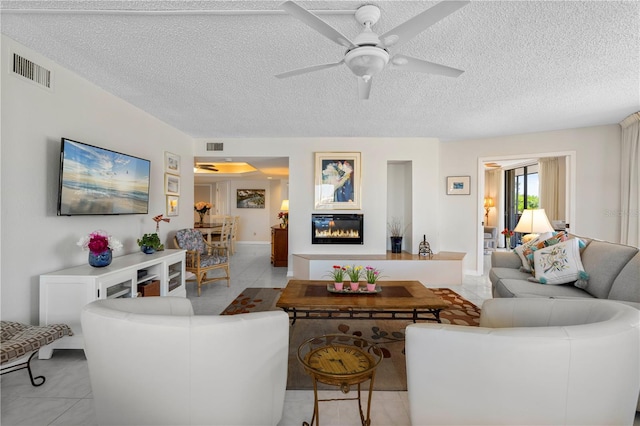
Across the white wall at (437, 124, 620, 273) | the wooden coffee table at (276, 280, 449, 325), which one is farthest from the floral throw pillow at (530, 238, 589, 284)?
the white wall at (437, 124, 620, 273)

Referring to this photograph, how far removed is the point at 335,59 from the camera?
228 centimetres

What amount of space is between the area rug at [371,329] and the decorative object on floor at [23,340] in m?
1.59

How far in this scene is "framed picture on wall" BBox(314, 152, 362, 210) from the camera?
15.8ft

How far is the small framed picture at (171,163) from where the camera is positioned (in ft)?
13.1

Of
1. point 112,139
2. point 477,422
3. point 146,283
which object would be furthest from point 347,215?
point 477,422

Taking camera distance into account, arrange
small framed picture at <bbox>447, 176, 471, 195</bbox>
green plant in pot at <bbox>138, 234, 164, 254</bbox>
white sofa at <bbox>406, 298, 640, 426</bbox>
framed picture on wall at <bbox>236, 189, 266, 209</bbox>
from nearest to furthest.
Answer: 1. white sofa at <bbox>406, 298, 640, 426</bbox>
2. green plant in pot at <bbox>138, 234, 164, 254</bbox>
3. small framed picture at <bbox>447, 176, 471, 195</bbox>
4. framed picture on wall at <bbox>236, 189, 266, 209</bbox>

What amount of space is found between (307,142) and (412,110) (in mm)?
1955

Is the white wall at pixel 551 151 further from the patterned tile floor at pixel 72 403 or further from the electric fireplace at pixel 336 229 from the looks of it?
the patterned tile floor at pixel 72 403

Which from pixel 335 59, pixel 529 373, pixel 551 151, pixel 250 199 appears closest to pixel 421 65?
pixel 335 59

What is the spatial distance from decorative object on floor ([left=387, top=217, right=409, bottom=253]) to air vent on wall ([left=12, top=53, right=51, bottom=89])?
484 centimetres

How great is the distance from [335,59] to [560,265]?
2782 mm

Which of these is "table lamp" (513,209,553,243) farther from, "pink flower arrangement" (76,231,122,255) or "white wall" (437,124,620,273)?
"pink flower arrangement" (76,231,122,255)

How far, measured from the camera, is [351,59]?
5.28ft

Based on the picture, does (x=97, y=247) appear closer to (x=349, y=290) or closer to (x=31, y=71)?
(x=31, y=71)
